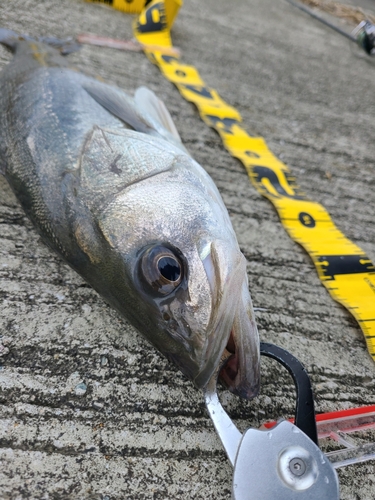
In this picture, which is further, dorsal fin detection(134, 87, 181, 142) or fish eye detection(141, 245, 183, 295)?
dorsal fin detection(134, 87, 181, 142)

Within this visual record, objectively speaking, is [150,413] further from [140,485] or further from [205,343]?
[205,343]

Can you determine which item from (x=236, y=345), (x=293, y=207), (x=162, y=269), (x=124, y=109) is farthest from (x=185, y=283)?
(x=293, y=207)

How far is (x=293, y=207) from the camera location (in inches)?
105

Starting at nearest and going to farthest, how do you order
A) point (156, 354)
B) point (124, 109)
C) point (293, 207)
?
point (156, 354) < point (124, 109) < point (293, 207)

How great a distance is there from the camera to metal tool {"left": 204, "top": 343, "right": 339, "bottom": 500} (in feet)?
3.92

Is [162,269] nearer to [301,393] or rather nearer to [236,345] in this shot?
[236,345]

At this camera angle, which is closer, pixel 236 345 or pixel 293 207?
pixel 236 345

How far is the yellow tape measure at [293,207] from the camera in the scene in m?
2.21

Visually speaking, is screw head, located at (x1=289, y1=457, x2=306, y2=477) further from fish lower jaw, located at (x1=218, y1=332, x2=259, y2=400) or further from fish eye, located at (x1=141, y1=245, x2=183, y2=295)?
fish eye, located at (x1=141, y1=245, x2=183, y2=295)

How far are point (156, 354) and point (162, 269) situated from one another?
528mm

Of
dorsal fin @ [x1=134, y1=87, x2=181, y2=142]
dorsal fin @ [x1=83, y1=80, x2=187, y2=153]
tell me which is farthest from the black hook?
dorsal fin @ [x1=134, y1=87, x2=181, y2=142]

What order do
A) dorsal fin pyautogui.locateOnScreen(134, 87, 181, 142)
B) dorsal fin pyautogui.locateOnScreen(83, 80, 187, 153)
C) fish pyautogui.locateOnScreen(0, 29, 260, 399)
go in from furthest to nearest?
dorsal fin pyautogui.locateOnScreen(134, 87, 181, 142), dorsal fin pyautogui.locateOnScreen(83, 80, 187, 153), fish pyautogui.locateOnScreen(0, 29, 260, 399)

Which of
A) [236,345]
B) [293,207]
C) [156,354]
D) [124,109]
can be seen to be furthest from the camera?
[293,207]

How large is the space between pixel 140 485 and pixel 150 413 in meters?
0.25
